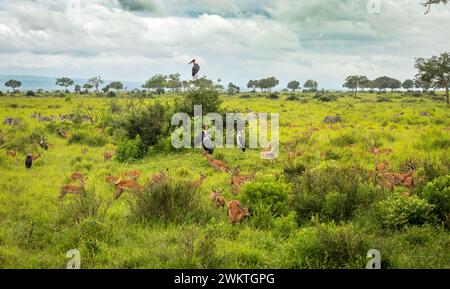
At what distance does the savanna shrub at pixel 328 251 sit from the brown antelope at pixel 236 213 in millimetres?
1569

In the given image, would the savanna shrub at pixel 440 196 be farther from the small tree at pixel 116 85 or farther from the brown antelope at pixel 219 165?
the small tree at pixel 116 85

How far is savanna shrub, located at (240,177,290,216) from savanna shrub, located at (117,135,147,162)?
704 cm

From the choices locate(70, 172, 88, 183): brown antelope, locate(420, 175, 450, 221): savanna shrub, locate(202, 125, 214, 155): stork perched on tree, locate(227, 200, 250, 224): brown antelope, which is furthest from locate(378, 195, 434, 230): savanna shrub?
locate(202, 125, 214, 155): stork perched on tree

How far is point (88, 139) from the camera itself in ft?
62.5

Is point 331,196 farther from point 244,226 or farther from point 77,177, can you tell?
point 77,177

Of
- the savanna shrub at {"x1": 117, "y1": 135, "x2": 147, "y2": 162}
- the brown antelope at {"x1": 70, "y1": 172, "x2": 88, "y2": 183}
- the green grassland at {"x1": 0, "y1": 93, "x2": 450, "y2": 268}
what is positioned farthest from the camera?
the savanna shrub at {"x1": 117, "y1": 135, "x2": 147, "y2": 162}

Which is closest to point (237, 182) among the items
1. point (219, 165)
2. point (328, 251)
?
point (219, 165)

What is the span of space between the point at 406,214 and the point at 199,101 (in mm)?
11980

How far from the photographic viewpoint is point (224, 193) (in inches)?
380

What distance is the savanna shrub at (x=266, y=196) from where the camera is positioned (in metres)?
8.13

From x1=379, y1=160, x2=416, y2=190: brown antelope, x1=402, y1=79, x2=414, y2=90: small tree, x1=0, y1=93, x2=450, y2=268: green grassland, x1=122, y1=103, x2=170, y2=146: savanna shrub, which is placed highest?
x1=402, y1=79, x2=414, y2=90: small tree

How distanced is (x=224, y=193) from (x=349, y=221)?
3053 mm

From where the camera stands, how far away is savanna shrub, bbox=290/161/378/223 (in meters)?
7.95

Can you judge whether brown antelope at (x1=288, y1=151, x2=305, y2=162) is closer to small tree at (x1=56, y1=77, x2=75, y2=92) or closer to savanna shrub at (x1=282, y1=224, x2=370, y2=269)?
savanna shrub at (x1=282, y1=224, x2=370, y2=269)
